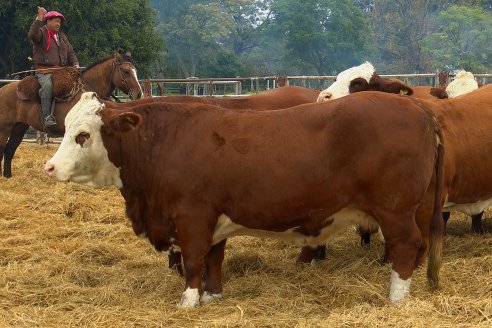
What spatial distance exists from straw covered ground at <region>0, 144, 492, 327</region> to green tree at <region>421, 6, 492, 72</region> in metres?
44.6

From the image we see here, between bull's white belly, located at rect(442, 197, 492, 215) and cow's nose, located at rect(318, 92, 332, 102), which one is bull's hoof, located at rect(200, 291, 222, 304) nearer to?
bull's white belly, located at rect(442, 197, 492, 215)

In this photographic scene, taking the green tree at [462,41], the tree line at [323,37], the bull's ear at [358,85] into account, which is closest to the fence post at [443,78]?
the bull's ear at [358,85]

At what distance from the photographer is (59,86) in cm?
1003

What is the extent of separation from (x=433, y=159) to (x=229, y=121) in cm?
137

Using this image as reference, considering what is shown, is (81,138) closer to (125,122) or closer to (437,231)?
(125,122)

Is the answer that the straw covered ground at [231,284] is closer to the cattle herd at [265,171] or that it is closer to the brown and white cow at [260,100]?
the cattle herd at [265,171]

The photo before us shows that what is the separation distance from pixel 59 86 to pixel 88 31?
16.1 m

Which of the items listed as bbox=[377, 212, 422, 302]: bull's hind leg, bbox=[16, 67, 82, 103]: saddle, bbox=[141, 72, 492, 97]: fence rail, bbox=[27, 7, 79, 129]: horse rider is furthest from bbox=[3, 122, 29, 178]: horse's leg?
bbox=[377, 212, 422, 302]: bull's hind leg

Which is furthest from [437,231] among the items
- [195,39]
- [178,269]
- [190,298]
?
[195,39]

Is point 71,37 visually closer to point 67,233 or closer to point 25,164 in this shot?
point 25,164

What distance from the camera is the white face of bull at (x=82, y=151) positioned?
4.68 metres

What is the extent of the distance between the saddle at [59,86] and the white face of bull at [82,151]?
5450mm

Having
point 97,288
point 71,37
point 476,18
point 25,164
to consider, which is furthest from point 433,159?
point 476,18

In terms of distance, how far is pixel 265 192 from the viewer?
14.5ft
